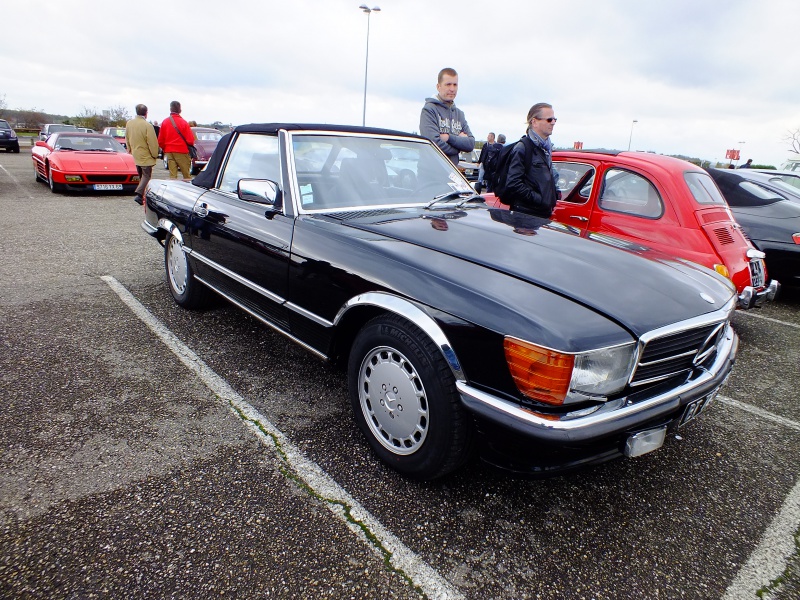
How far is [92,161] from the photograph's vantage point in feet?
35.3

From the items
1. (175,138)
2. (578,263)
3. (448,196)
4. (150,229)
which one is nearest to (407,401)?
(578,263)

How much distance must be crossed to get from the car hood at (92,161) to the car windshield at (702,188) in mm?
11011

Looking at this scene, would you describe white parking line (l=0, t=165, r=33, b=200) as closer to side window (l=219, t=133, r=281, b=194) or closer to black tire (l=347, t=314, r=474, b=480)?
side window (l=219, t=133, r=281, b=194)

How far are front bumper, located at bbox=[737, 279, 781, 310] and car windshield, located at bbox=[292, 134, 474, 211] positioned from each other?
2.34 meters

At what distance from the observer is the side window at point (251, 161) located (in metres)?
3.10

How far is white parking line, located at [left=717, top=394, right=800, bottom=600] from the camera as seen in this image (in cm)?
178

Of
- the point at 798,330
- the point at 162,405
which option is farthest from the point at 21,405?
the point at 798,330

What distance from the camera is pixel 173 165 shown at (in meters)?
Answer: 8.92

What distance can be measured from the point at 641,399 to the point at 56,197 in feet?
39.6

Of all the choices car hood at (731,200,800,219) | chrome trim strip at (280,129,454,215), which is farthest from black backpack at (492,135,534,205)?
car hood at (731,200,800,219)

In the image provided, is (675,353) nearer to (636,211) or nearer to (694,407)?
(694,407)

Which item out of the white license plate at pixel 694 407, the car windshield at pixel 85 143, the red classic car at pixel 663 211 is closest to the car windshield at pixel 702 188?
the red classic car at pixel 663 211

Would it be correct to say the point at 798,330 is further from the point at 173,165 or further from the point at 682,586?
the point at 173,165

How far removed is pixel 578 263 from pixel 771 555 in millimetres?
1398
